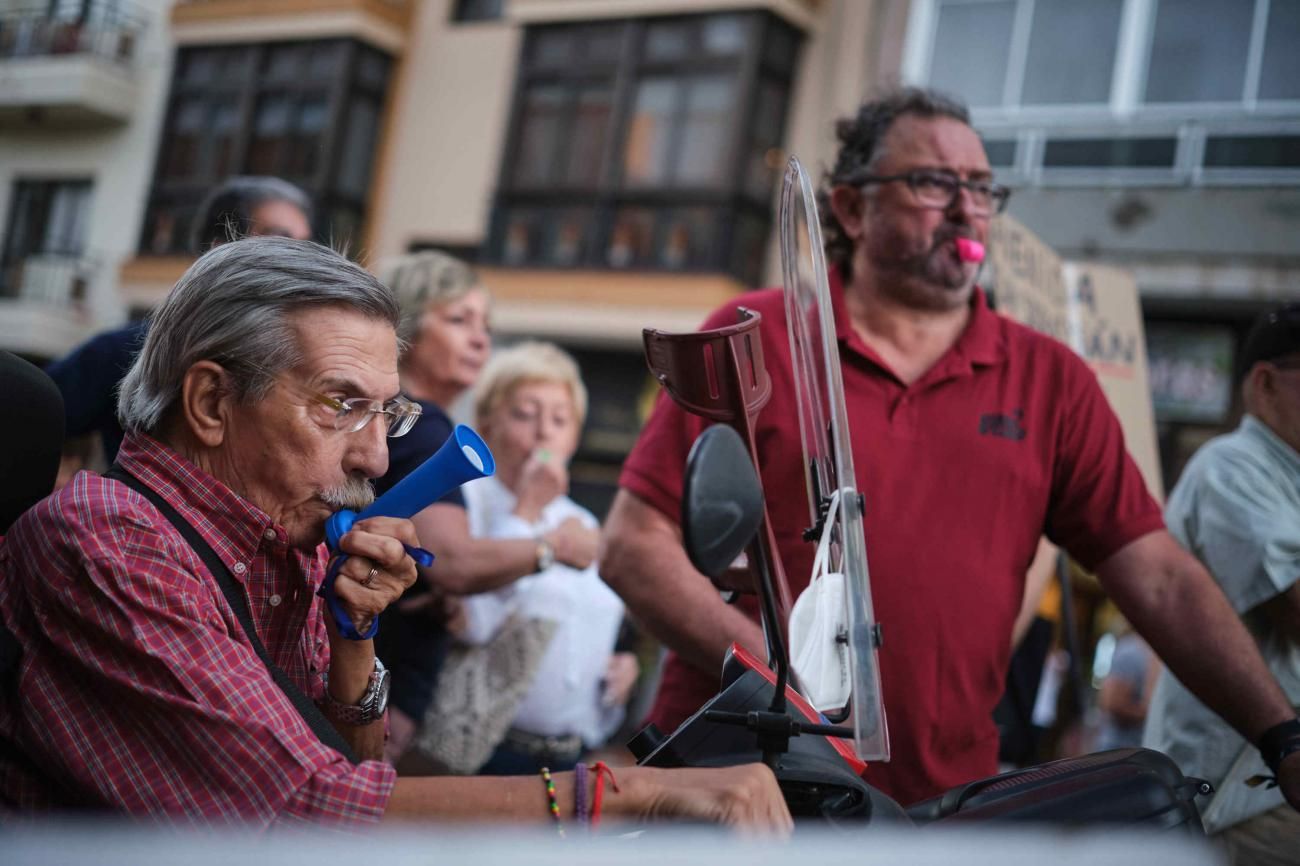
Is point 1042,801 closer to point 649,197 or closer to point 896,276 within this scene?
point 896,276

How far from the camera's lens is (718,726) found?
1.61 meters

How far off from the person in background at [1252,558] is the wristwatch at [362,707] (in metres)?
1.50

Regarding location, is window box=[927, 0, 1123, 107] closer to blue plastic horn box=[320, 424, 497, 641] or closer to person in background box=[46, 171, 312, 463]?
person in background box=[46, 171, 312, 463]

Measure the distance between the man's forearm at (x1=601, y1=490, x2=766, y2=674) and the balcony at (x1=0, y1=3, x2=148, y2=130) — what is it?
18.9 meters

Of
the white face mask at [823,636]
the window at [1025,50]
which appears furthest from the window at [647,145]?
the white face mask at [823,636]

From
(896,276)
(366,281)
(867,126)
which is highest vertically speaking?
(867,126)

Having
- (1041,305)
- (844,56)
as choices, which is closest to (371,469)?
(1041,305)

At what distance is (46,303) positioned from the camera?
19281 millimetres

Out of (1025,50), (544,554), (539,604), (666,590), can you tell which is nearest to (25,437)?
(666,590)

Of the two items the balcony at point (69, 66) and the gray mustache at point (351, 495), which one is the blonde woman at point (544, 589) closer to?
the gray mustache at point (351, 495)

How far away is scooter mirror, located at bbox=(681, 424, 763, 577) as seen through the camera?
4.69 ft

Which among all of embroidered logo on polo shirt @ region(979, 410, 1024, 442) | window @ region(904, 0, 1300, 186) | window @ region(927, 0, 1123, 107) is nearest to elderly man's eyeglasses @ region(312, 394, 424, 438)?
embroidered logo on polo shirt @ region(979, 410, 1024, 442)

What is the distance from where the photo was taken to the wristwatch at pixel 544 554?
3.72 m

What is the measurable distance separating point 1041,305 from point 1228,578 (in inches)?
55.6
